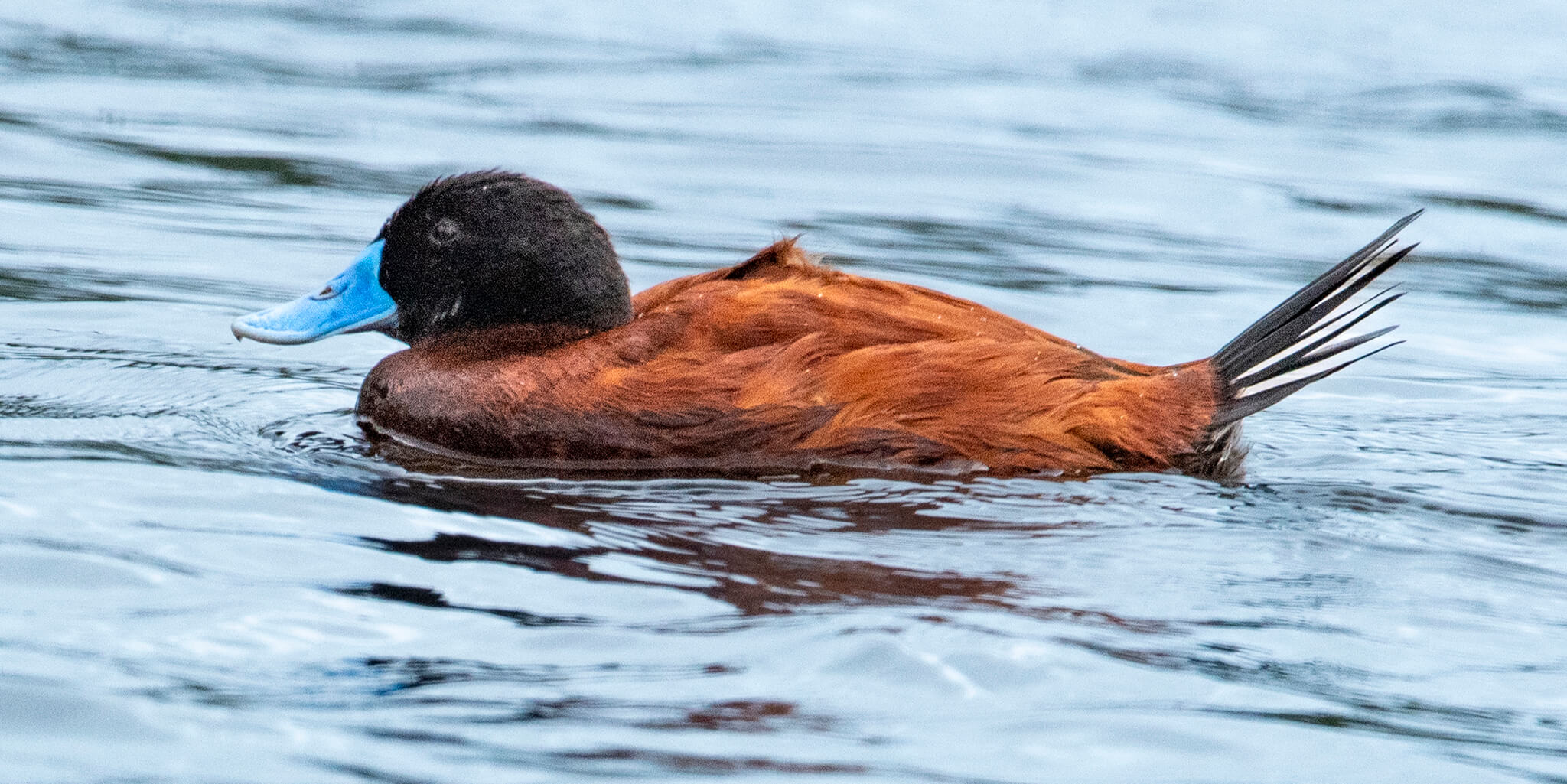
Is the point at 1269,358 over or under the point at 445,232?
under

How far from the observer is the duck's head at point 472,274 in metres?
4.98

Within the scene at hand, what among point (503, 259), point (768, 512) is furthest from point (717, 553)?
point (503, 259)

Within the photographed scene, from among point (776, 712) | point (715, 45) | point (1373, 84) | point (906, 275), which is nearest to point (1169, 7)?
point (1373, 84)

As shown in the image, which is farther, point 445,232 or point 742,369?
point 445,232

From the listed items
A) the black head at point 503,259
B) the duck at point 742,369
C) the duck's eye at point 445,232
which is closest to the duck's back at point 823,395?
the duck at point 742,369

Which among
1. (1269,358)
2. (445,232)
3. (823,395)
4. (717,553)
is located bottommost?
(717,553)

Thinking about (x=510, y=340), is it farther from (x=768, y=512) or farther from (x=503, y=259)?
(x=768, y=512)

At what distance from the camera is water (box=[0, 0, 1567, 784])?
10.6 feet

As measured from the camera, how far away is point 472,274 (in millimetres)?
5074

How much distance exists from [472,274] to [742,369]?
0.85 metres

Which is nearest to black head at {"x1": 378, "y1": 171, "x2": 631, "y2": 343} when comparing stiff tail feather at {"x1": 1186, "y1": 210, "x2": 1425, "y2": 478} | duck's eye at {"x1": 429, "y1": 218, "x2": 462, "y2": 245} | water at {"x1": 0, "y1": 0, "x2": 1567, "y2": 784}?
duck's eye at {"x1": 429, "y1": 218, "x2": 462, "y2": 245}

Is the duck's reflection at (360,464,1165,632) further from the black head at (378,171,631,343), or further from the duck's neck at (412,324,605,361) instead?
the black head at (378,171,631,343)

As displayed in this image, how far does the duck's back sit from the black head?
151 mm

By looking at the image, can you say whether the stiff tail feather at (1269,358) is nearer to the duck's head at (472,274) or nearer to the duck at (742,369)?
the duck at (742,369)
